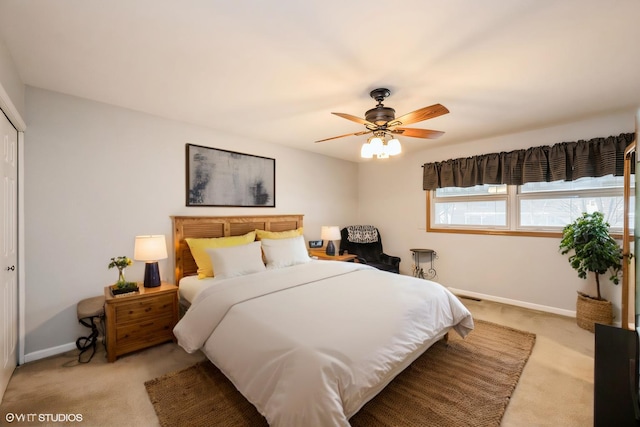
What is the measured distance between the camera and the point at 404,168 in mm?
4953

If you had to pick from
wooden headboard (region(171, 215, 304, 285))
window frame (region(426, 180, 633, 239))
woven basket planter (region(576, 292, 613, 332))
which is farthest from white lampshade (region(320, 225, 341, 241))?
woven basket planter (region(576, 292, 613, 332))

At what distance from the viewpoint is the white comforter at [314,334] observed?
1371mm

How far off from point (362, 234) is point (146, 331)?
3.55 m

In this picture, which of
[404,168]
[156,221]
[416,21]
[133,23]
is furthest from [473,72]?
[156,221]

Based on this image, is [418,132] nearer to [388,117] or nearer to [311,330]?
[388,117]

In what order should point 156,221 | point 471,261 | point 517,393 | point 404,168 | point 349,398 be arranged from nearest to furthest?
point 349,398, point 517,393, point 156,221, point 471,261, point 404,168

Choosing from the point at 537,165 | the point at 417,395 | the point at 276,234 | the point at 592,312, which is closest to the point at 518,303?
the point at 592,312

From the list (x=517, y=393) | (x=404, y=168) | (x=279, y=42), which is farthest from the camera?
(x=404, y=168)

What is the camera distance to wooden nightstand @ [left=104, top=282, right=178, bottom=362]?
238 centimetres

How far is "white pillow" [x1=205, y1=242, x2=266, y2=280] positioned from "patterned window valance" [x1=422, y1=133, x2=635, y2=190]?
3.07 meters

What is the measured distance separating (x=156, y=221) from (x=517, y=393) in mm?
3657

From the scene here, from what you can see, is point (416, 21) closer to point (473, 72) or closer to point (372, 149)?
point (473, 72)

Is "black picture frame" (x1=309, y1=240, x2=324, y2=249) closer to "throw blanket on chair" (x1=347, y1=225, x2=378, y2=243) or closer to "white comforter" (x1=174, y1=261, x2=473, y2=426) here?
"throw blanket on chair" (x1=347, y1=225, x2=378, y2=243)

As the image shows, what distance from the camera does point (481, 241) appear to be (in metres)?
4.11
